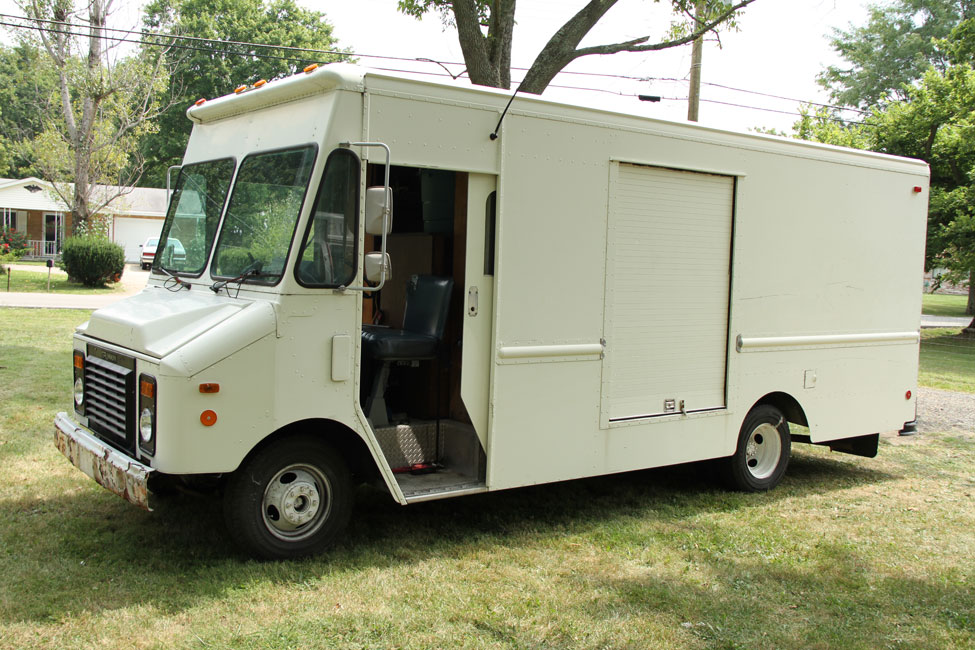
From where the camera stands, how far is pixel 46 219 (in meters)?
45.7

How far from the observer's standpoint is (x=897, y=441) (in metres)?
10.1

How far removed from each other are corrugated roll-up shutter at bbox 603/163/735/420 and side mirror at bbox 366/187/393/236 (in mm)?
1907

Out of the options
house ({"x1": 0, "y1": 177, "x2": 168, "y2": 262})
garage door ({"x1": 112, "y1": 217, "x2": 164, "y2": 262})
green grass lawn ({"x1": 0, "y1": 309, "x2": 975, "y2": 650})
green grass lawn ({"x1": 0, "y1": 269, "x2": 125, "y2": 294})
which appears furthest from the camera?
garage door ({"x1": 112, "y1": 217, "x2": 164, "y2": 262})

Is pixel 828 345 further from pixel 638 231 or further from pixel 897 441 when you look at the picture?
pixel 897 441

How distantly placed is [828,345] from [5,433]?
735 centimetres

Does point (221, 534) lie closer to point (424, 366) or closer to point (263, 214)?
point (424, 366)

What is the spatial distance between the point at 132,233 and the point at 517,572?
45502 millimetres

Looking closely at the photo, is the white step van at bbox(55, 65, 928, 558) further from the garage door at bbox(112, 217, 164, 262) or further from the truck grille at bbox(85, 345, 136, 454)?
the garage door at bbox(112, 217, 164, 262)

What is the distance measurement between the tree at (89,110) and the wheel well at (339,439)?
24.0 m


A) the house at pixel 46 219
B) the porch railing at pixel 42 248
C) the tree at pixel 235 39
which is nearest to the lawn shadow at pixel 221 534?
the tree at pixel 235 39

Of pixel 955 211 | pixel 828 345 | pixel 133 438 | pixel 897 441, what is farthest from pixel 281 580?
pixel 955 211

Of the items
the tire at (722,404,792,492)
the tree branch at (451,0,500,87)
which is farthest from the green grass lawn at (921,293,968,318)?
the tire at (722,404,792,492)

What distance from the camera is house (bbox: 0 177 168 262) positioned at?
4397cm

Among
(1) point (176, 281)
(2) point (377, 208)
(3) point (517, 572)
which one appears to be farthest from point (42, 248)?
(3) point (517, 572)
